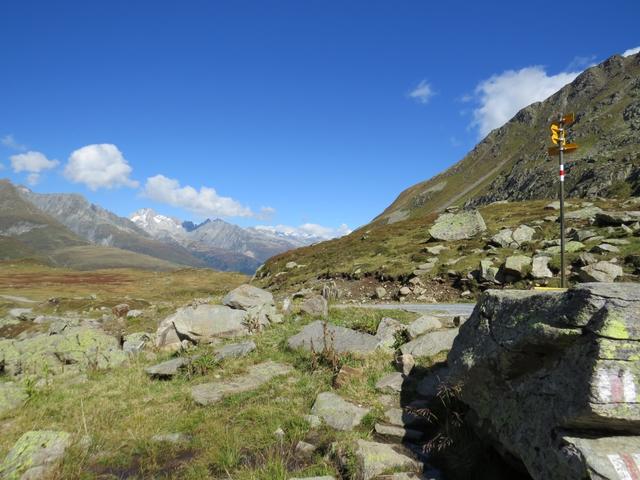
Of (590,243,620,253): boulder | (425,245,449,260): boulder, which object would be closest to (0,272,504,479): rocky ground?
(590,243,620,253): boulder

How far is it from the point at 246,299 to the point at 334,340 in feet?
25.5

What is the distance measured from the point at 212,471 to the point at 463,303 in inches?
733

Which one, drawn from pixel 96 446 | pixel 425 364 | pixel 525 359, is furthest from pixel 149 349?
pixel 525 359

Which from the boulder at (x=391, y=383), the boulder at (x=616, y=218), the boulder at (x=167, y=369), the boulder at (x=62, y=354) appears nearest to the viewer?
the boulder at (x=391, y=383)

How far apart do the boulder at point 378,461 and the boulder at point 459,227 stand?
108ft

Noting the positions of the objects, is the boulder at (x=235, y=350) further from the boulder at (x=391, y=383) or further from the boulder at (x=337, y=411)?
the boulder at (x=391, y=383)

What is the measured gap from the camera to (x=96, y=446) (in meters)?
8.39

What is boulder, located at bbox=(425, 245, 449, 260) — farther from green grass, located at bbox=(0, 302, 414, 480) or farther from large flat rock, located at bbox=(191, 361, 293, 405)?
large flat rock, located at bbox=(191, 361, 293, 405)

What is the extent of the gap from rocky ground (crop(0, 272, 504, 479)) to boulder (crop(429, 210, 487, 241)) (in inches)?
893

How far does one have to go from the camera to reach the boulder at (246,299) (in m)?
20.0

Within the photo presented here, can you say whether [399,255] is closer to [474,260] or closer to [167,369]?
[474,260]

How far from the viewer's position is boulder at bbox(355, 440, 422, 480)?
6.54m

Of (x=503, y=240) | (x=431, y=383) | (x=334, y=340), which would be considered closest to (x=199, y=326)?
(x=334, y=340)

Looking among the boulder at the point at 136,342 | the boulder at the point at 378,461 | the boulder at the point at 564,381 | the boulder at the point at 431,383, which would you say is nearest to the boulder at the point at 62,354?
the boulder at the point at 136,342
